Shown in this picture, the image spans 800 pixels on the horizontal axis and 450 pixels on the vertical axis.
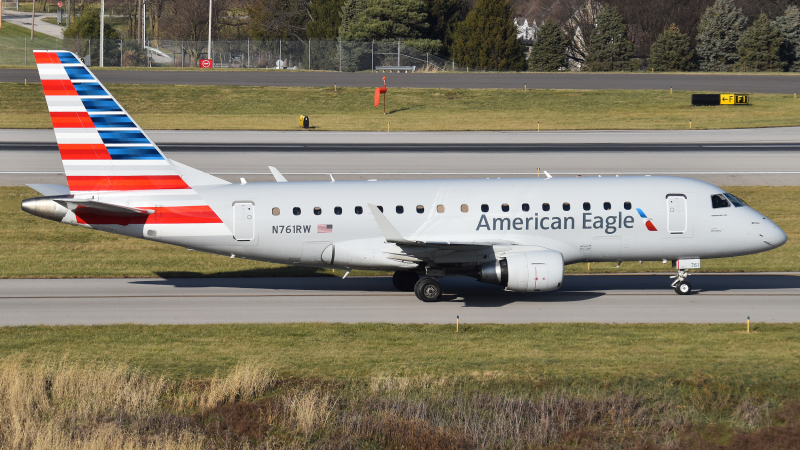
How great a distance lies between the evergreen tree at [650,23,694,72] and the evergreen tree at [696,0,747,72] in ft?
6.79

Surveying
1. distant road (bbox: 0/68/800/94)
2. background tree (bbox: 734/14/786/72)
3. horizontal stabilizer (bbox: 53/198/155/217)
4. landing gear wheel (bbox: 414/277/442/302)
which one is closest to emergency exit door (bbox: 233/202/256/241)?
horizontal stabilizer (bbox: 53/198/155/217)

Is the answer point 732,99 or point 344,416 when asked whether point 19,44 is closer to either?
point 732,99

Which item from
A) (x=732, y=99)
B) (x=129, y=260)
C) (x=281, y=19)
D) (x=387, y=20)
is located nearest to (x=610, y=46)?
(x=387, y=20)

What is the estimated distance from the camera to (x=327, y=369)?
18.8 meters

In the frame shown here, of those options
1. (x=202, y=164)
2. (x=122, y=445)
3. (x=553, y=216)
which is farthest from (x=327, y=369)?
(x=202, y=164)

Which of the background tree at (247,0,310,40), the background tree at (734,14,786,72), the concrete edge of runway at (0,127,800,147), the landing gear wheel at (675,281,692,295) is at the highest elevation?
the background tree at (247,0,310,40)

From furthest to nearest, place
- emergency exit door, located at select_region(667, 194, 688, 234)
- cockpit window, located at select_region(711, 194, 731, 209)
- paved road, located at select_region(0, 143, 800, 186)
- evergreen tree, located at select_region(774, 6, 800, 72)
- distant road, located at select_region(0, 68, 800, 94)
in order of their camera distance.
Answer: evergreen tree, located at select_region(774, 6, 800, 72), distant road, located at select_region(0, 68, 800, 94), paved road, located at select_region(0, 143, 800, 186), cockpit window, located at select_region(711, 194, 731, 209), emergency exit door, located at select_region(667, 194, 688, 234)

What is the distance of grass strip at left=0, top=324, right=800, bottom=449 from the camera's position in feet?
50.9

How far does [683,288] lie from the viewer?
27.8m

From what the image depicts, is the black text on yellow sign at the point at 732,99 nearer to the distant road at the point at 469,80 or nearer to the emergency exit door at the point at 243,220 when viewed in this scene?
the distant road at the point at 469,80

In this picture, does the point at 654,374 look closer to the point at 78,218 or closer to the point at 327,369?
the point at 327,369

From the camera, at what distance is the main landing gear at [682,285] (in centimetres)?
2772

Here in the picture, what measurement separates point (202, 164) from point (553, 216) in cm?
2840

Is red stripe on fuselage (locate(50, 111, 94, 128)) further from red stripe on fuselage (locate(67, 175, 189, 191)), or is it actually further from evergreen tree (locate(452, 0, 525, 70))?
evergreen tree (locate(452, 0, 525, 70))
